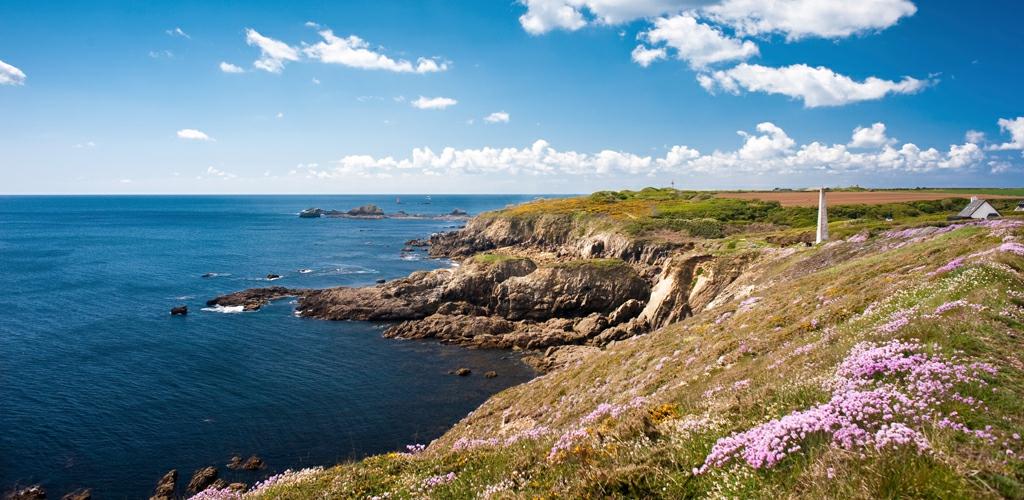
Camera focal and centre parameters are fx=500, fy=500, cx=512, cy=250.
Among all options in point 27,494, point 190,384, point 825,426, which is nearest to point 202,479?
point 27,494

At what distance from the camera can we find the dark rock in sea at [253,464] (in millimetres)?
29484

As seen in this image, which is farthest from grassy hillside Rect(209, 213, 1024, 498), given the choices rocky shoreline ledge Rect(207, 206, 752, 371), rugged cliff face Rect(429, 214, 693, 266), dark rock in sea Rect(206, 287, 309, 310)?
dark rock in sea Rect(206, 287, 309, 310)

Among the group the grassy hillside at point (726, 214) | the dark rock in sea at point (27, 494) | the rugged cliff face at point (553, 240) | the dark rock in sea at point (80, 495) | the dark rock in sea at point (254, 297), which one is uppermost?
the grassy hillside at point (726, 214)

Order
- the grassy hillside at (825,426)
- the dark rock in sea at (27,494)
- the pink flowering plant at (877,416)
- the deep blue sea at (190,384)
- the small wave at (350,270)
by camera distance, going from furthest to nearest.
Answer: the small wave at (350,270) < the deep blue sea at (190,384) < the dark rock in sea at (27,494) < the pink flowering plant at (877,416) < the grassy hillside at (825,426)

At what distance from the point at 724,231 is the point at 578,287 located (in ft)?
102

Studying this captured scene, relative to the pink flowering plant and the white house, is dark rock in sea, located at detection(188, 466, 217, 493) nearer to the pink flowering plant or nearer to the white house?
the pink flowering plant

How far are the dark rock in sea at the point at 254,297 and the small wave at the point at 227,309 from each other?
467 mm

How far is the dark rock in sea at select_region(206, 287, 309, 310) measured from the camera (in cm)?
6570

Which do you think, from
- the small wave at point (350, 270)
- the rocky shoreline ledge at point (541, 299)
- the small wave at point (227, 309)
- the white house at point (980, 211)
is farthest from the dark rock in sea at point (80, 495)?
the white house at point (980, 211)

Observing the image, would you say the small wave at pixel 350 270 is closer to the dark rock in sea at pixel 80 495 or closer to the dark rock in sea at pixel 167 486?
the dark rock in sea at pixel 167 486

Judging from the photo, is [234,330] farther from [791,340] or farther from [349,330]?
[791,340]

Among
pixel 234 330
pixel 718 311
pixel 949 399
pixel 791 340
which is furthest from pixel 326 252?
pixel 949 399

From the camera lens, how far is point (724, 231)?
75250mm

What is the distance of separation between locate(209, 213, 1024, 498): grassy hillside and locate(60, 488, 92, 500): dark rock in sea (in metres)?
22.5
